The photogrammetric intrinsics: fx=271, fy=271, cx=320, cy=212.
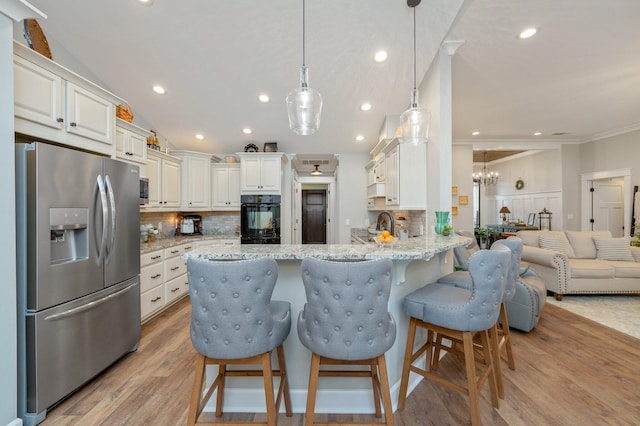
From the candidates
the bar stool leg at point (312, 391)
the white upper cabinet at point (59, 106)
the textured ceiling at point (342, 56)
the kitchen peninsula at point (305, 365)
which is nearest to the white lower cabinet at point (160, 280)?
the white upper cabinet at point (59, 106)

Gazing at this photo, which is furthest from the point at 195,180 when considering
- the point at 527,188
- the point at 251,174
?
the point at 527,188

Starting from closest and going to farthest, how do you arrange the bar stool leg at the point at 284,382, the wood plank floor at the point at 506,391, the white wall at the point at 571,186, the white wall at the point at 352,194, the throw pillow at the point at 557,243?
1. the bar stool leg at the point at 284,382
2. the wood plank floor at the point at 506,391
3. the throw pillow at the point at 557,243
4. the white wall at the point at 352,194
5. the white wall at the point at 571,186

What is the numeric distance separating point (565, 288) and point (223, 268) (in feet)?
15.8

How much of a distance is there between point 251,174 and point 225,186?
615mm

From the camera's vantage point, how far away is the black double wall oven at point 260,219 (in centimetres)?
479

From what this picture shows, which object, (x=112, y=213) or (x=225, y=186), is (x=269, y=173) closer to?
(x=225, y=186)

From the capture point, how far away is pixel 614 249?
13.8ft

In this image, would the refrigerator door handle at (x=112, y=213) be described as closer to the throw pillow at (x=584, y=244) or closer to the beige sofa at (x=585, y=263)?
the beige sofa at (x=585, y=263)

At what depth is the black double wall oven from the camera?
4785 mm

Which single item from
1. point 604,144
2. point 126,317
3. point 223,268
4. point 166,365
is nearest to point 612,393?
point 223,268

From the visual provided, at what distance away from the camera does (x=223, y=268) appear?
4.17ft

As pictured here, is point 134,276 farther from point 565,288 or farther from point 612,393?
point 565,288

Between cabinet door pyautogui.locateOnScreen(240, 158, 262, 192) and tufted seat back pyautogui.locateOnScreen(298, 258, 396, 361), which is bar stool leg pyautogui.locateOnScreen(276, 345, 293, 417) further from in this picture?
cabinet door pyautogui.locateOnScreen(240, 158, 262, 192)

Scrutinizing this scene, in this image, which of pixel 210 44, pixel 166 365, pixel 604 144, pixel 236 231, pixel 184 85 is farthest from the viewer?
pixel 604 144
